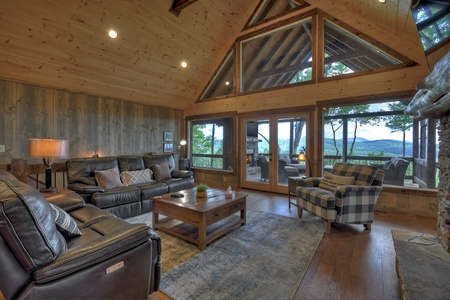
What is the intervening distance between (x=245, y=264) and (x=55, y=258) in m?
1.60

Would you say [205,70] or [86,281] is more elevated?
[205,70]

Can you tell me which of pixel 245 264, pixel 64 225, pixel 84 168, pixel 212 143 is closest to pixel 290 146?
pixel 212 143

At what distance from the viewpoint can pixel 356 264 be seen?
7.02 ft

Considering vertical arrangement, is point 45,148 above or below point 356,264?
above

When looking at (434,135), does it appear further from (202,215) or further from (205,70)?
(205,70)

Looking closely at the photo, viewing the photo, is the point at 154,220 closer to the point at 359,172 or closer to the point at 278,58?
the point at 359,172

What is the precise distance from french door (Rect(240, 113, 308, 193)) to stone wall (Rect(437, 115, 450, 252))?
7.98 ft

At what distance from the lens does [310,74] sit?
468cm

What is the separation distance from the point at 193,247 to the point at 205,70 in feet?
15.8

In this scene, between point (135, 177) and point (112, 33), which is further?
point (135, 177)

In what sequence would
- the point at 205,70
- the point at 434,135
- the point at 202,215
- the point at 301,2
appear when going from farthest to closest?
1. the point at 205,70
2. the point at 301,2
3. the point at 434,135
4. the point at 202,215

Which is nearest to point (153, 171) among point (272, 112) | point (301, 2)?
→ point (272, 112)

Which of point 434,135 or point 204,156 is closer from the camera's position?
point 434,135

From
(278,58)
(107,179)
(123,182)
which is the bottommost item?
(123,182)
